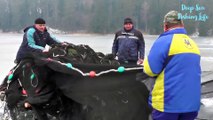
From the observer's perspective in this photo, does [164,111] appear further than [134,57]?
No

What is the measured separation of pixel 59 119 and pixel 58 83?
0.48m

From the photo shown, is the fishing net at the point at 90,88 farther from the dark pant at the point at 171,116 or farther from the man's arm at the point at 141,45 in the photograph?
the man's arm at the point at 141,45

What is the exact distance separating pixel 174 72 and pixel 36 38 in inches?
124

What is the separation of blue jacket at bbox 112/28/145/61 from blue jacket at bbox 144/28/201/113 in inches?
143

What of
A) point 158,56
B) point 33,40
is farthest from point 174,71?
point 33,40

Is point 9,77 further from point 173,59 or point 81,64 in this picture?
point 173,59

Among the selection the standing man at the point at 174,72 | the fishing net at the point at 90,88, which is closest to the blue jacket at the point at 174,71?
the standing man at the point at 174,72

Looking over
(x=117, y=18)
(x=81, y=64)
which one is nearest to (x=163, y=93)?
(x=81, y=64)

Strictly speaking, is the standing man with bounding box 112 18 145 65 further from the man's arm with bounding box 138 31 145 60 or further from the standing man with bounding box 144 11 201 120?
the standing man with bounding box 144 11 201 120

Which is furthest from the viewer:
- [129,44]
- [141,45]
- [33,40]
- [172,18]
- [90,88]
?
[141,45]

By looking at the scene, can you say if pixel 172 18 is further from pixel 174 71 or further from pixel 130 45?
pixel 130 45

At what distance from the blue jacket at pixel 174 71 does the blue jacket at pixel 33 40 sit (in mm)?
2715

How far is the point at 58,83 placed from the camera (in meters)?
4.16

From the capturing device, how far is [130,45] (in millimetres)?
6930
